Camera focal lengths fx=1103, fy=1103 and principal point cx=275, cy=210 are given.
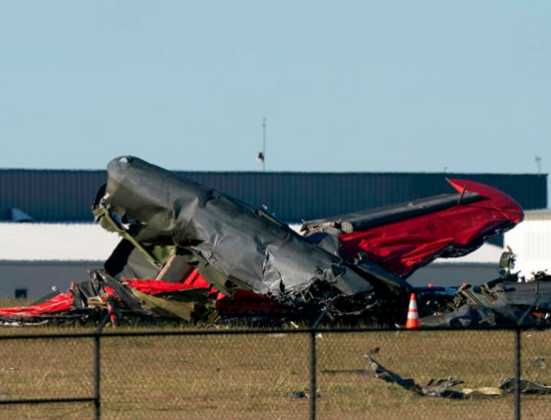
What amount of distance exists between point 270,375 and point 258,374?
208 mm

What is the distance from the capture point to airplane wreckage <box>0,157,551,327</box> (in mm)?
22016

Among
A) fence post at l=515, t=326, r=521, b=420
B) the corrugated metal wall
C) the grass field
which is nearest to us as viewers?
fence post at l=515, t=326, r=521, b=420

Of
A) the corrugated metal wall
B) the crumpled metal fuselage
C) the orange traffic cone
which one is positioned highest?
the corrugated metal wall

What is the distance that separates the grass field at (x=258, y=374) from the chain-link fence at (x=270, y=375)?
23 mm

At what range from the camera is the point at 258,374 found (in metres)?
17.0

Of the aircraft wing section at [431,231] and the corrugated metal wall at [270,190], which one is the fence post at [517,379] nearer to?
the aircraft wing section at [431,231]

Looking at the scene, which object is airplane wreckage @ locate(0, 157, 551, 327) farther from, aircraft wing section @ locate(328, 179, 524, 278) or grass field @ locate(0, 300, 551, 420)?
grass field @ locate(0, 300, 551, 420)

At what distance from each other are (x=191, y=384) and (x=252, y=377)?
3.90 ft

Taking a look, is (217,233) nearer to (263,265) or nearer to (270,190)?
(263,265)

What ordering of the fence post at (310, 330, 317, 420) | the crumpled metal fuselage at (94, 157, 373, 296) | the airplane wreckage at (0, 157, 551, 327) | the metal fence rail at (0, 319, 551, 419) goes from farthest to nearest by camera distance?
the airplane wreckage at (0, 157, 551, 327) < the crumpled metal fuselage at (94, 157, 373, 296) < the metal fence rail at (0, 319, 551, 419) < the fence post at (310, 330, 317, 420)

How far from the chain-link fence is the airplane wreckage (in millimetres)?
871

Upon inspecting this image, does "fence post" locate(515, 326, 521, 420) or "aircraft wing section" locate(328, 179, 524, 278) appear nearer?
"fence post" locate(515, 326, 521, 420)

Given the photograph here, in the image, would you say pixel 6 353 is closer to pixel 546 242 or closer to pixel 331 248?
pixel 331 248

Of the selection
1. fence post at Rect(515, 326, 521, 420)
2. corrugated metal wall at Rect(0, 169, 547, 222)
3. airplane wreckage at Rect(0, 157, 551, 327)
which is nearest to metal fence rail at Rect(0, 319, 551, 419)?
fence post at Rect(515, 326, 521, 420)
